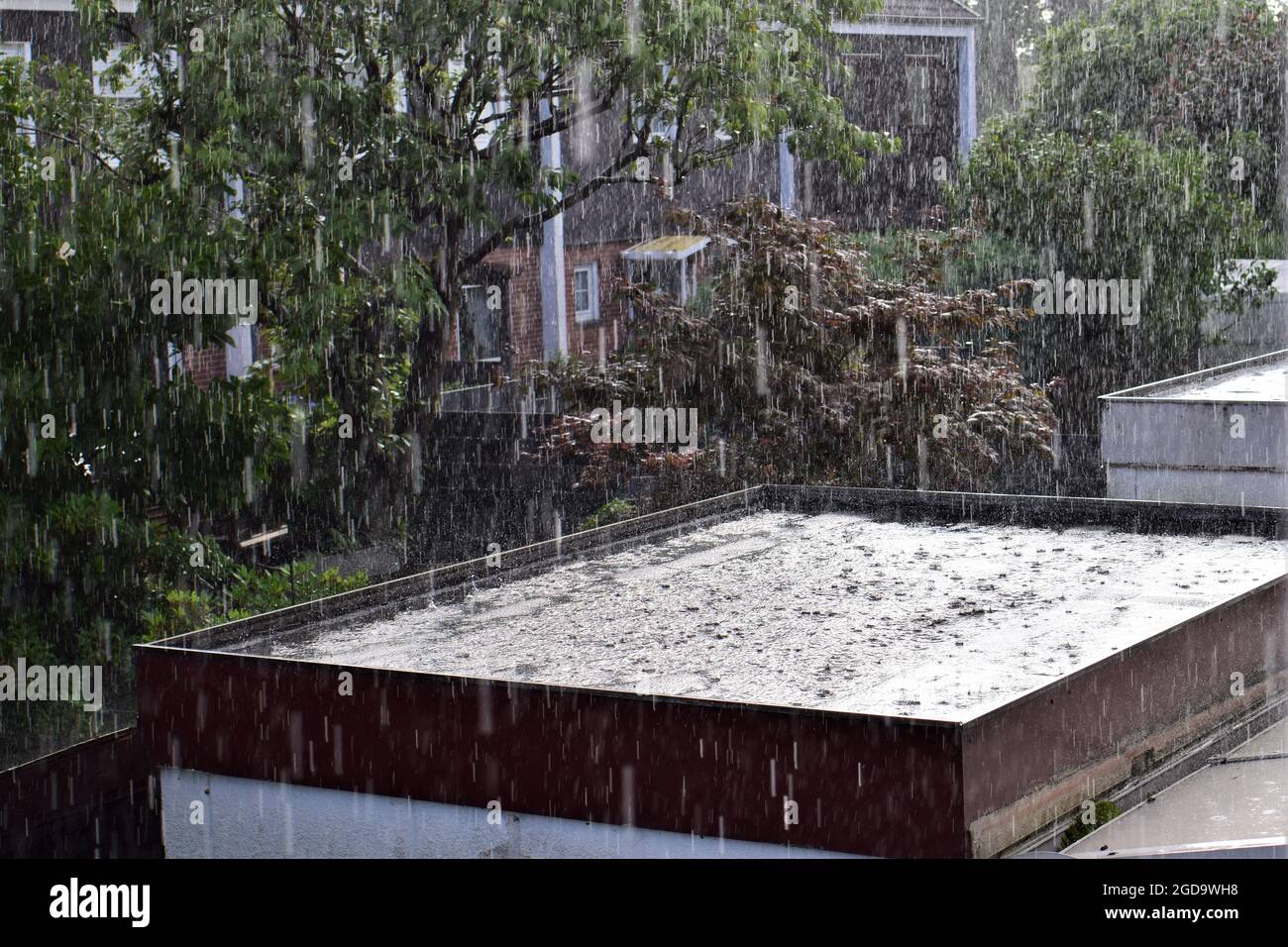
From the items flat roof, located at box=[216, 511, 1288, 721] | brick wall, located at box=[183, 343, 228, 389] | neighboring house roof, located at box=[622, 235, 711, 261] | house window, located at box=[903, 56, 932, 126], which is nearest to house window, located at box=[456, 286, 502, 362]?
neighboring house roof, located at box=[622, 235, 711, 261]

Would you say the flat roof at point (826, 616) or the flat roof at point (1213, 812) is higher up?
the flat roof at point (826, 616)

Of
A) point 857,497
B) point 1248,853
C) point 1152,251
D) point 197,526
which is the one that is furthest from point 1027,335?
point 1248,853

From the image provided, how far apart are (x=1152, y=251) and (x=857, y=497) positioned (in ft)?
32.0

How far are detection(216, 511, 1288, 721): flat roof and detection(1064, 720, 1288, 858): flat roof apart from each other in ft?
1.87

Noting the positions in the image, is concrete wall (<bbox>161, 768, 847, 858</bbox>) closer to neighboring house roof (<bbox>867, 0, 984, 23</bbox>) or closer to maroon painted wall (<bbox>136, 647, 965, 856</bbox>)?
maroon painted wall (<bbox>136, 647, 965, 856</bbox>)

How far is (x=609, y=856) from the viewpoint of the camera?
5.42 m

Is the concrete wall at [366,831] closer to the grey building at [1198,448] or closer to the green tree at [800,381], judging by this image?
the green tree at [800,381]

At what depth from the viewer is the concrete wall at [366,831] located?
5.39m

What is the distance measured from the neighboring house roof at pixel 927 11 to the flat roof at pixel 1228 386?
12724 mm

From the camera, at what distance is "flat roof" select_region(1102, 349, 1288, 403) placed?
450 inches

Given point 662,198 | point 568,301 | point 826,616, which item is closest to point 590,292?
point 568,301

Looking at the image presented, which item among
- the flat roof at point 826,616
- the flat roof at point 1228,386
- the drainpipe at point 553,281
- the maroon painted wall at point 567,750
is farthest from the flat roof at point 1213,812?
the drainpipe at point 553,281

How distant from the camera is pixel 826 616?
24.2ft

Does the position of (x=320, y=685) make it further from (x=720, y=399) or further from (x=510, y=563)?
(x=720, y=399)
